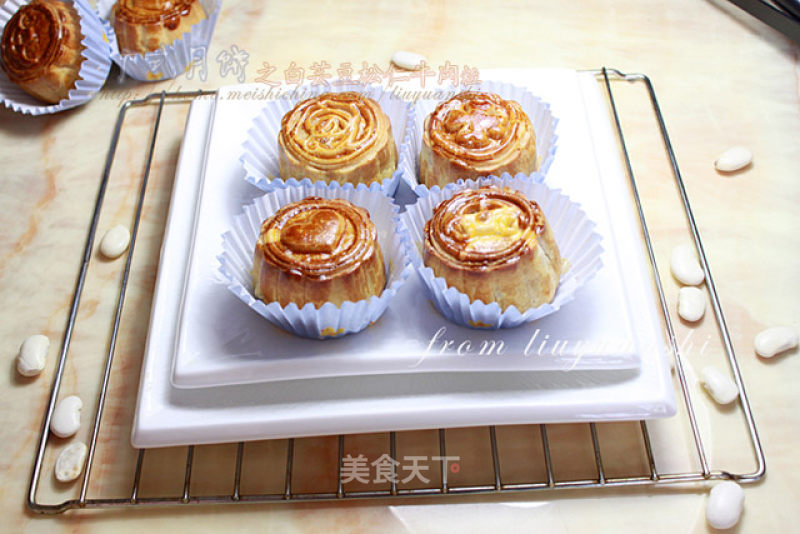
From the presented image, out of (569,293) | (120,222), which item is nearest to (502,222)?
(569,293)

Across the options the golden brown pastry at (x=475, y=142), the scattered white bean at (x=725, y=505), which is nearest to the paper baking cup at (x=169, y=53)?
the golden brown pastry at (x=475, y=142)

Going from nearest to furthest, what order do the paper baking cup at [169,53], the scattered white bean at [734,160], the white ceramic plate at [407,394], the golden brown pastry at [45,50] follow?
the white ceramic plate at [407,394], the scattered white bean at [734,160], the golden brown pastry at [45,50], the paper baking cup at [169,53]

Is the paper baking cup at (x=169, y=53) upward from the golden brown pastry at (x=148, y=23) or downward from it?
downward

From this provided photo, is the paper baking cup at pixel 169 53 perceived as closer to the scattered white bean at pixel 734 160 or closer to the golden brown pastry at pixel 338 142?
the golden brown pastry at pixel 338 142

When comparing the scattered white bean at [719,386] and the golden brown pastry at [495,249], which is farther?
the scattered white bean at [719,386]

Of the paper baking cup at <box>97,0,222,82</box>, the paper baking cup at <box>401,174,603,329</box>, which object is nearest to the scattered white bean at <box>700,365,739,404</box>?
the paper baking cup at <box>401,174,603,329</box>

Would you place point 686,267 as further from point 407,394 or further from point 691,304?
point 407,394

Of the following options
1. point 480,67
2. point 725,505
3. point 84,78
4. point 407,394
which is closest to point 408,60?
point 480,67

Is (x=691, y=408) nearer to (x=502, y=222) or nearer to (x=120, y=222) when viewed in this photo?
(x=502, y=222)
